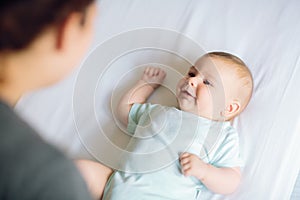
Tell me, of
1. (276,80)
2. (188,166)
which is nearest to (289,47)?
(276,80)

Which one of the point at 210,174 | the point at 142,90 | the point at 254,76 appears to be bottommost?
the point at 210,174

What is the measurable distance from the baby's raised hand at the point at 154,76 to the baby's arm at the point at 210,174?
21 cm

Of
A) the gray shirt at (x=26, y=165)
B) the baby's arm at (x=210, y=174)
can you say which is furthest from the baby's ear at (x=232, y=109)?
the gray shirt at (x=26, y=165)

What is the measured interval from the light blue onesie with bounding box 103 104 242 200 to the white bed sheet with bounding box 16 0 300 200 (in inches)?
2.1

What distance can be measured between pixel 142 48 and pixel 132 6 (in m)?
0.14

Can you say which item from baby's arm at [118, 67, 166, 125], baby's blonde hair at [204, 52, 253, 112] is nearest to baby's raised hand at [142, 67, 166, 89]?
baby's arm at [118, 67, 166, 125]

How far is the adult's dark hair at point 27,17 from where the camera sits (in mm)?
406

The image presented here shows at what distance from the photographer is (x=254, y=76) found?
1077 millimetres

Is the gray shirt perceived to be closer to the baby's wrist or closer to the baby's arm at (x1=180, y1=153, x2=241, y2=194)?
the baby's arm at (x1=180, y1=153, x2=241, y2=194)

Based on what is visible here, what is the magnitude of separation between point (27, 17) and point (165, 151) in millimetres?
604

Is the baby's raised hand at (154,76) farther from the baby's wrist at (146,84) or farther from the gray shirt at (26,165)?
the gray shirt at (26,165)

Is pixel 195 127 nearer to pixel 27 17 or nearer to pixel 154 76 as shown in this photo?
pixel 154 76

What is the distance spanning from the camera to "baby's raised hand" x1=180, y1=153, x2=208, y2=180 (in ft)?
2.99

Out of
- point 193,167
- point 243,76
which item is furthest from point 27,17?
point 243,76
